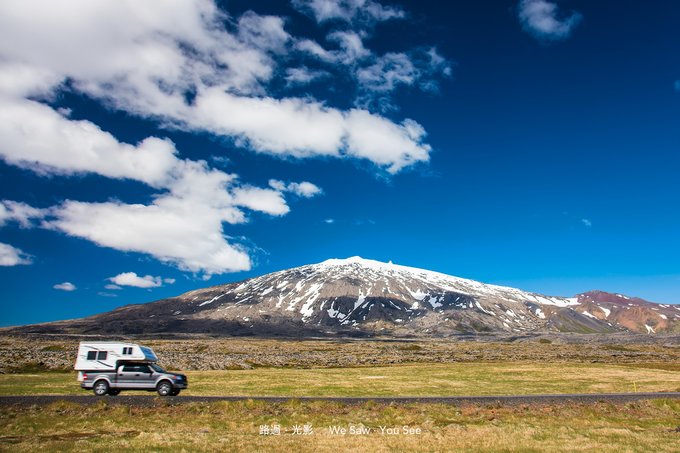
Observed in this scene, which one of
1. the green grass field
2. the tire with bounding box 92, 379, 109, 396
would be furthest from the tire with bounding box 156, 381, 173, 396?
the tire with bounding box 92, 379, 109, 396

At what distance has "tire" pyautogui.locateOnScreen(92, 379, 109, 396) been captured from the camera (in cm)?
3588

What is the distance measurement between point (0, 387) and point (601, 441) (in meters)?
48.0

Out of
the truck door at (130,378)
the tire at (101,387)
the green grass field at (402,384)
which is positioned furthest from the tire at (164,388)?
the tire at (101,387)

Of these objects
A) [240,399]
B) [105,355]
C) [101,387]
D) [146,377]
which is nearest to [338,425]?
[240,399]

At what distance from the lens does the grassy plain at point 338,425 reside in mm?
20812

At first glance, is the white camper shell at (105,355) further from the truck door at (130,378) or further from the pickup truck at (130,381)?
the truck door at (130,378)

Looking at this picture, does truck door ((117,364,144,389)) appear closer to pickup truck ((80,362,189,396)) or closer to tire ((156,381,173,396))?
pickup truck ((80,362,189,396))

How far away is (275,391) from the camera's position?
4244cm

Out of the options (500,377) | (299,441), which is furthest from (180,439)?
(500,377)

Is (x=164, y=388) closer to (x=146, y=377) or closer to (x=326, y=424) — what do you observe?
(x=146, y=377)

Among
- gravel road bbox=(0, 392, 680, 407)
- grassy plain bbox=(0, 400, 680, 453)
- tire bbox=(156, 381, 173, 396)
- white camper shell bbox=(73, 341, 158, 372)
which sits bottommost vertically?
grassy plain bbox=(0, 400, 680, 453)

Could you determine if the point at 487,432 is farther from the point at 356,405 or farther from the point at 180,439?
the point at 180,439

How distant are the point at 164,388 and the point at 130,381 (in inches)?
110

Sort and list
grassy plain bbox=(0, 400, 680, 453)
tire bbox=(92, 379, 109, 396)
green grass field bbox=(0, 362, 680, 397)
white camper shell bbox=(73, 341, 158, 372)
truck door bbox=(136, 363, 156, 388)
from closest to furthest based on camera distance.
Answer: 1. grassy plain bbox=(0, 400, 680, 453)
2. tire bbox=(92, 379, 109, 396)
3. truck door bbox=(136, 363, 156, 388)
4. white camper shell bbox=(73, 341, 158, 372)
5. green grass field bbox=(0, 362, 680, 397)
